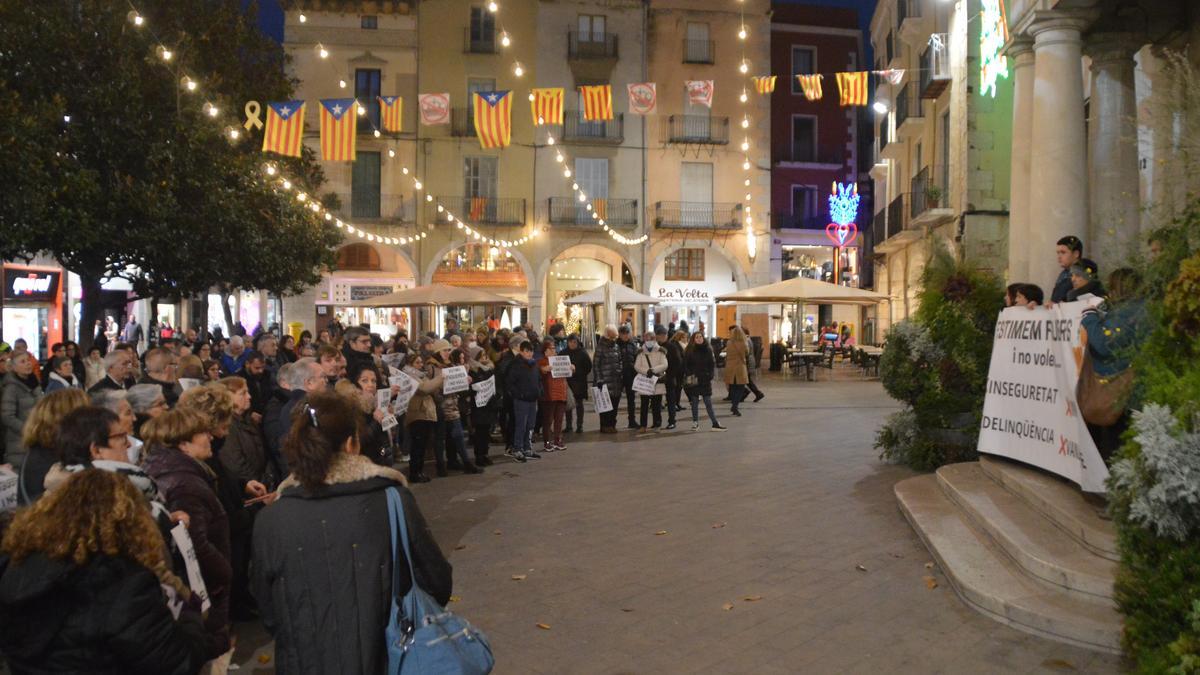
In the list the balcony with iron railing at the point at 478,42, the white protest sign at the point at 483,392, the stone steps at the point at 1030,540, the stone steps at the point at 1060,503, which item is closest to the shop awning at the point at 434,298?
the white protest sign at the point at 483,392

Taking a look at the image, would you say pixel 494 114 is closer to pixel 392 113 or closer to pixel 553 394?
pixel 392 113

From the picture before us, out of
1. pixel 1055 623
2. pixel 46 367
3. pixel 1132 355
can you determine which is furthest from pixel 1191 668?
pixel 46 367

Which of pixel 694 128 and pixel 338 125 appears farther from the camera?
pixel 694 128

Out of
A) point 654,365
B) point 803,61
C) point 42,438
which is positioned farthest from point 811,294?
point 803,61

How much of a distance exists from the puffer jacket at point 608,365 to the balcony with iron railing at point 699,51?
72.3 ft

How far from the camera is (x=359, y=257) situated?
3353 centimetres

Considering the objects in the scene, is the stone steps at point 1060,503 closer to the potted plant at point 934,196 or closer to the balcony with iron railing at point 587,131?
the potted plant at point 934,196

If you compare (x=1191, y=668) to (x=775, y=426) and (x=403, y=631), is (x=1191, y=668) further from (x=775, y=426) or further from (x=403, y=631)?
(x=775, y=426)

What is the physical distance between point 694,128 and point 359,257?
1333 centimetres

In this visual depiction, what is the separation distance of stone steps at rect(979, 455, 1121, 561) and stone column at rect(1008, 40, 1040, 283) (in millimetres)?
3008

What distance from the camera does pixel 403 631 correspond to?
9.53 ft

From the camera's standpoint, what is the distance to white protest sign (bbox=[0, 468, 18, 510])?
4387 millimetres

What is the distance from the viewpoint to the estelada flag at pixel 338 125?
1593 cm

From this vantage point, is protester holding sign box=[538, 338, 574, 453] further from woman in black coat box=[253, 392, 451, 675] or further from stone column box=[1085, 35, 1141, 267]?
woman in black coat box=[253, 392, 451, 675]
